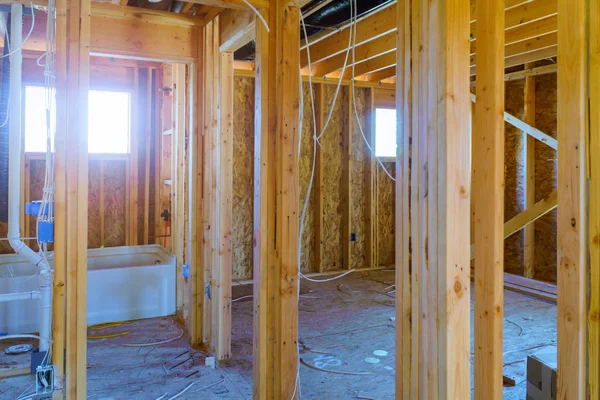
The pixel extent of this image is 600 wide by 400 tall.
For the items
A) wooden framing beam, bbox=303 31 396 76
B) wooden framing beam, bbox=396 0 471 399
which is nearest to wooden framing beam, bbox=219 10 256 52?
wooden framing beam, bbox=396 0 471 399

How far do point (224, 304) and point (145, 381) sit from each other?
2.30 ft

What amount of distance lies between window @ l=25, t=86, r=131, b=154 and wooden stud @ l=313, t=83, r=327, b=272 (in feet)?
7.66

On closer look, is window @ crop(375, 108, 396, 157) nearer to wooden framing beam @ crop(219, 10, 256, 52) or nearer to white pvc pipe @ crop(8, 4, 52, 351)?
wooden framing beam @ crop(219, 10, 256, 52)

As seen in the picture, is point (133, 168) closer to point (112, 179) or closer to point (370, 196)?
point (112, 179)

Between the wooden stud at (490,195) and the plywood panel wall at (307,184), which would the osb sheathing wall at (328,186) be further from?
the wooden stud at (490,195)

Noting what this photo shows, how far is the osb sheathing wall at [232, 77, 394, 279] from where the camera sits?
230 inches

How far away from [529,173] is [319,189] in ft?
8.63

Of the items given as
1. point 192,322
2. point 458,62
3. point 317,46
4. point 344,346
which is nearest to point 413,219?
point 458,62

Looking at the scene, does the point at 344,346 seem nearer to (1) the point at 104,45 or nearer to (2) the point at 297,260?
(2) the point at 297,260

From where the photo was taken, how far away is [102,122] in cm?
541

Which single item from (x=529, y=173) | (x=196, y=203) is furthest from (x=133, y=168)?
(x=529, y=173)

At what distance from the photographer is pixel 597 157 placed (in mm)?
1389

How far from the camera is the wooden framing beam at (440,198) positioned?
151cm

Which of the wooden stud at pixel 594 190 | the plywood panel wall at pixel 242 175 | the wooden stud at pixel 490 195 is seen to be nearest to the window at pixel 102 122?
the plywood panel wall at pixel 242 175
